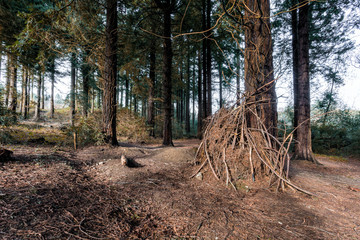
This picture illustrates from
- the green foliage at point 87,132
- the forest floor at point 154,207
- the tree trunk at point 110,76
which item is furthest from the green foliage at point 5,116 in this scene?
the tree trunk at point 110,76

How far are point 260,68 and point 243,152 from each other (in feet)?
5.75

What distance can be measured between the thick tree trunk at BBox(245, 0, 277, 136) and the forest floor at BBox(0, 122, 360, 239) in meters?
1.31

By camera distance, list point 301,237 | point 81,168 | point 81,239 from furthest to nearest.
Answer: point 81,168
point 301,237
point 81,239

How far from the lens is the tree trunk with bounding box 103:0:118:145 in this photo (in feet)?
16.7

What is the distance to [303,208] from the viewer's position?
1.98 m

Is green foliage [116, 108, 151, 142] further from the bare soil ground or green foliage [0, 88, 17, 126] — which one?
the bare soil ground

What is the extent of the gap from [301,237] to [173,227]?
1265 mm

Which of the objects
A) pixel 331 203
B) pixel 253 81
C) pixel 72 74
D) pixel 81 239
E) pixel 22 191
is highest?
pixel 72 74

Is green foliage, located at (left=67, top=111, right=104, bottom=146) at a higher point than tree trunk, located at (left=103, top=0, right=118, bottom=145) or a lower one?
lower

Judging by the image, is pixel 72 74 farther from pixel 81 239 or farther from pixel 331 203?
pixel 331 203

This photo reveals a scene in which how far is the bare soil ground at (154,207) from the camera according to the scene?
1.43m

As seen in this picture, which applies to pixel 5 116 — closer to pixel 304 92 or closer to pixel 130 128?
pixel 130 128

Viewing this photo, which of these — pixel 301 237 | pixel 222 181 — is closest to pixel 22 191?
pixel 222 181

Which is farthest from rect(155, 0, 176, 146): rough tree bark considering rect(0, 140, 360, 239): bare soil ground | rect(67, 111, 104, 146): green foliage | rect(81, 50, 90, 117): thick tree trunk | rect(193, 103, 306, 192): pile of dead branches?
rect(81, 50, 90, 117): thick tree trunk
